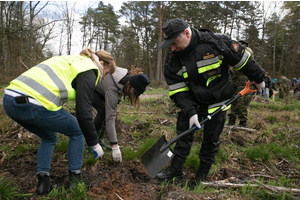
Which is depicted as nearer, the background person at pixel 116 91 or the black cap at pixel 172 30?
the black cap at pixel 172 30

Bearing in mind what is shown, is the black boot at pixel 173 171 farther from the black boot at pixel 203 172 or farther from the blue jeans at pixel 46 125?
the blue jeans at pixel 46 125

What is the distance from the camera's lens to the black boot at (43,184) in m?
2.01

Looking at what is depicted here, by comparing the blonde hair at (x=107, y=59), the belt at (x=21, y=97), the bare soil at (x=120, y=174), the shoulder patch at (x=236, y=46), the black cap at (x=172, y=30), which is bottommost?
the bare soil at (x=120, y=174)

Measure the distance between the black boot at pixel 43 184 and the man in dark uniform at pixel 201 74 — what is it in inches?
55.4

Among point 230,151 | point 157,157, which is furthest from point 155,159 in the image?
point 230,151

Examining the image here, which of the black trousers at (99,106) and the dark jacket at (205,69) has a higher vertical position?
the dark jacket at (205,69)

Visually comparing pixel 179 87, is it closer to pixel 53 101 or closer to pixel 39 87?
pixel 53 101

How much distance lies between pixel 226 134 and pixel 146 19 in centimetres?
2047

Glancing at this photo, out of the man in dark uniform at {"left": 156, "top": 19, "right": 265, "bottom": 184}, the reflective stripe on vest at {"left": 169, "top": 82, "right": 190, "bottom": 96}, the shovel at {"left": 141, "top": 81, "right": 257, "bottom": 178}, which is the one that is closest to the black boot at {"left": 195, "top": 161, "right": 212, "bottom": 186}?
the man in dark uniform at {"left": 156, "top": 19, "right": 265, "bottom": 184}

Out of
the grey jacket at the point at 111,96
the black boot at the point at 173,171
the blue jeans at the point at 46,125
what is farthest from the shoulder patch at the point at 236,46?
the blue jeans at the point at 46,125

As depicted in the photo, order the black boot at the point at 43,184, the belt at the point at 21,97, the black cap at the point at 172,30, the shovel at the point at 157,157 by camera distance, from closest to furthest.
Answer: the belt at the point at 21,97 → the black boot at the point at 43,184 → the black cap at the point at 172,30 → the shovel at the point at 157,157

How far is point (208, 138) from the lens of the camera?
251 cm

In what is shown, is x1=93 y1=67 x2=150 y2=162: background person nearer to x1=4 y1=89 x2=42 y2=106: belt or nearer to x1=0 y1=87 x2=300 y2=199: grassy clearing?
x1=0 y1=87 x2=300 y2=199: grassy clearing

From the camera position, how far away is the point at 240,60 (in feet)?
7.62
